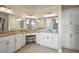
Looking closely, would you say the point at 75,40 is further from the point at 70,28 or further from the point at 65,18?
the point at 65,18

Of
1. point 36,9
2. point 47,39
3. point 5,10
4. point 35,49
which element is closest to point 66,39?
point 47,39

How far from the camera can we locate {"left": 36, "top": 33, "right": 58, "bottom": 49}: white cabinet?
1601mm

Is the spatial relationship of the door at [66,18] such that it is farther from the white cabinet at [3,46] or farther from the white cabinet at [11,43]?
the white cabinet at [3,46]

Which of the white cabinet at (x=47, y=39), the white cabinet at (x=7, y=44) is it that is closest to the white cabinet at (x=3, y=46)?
the white cabinet at (x=7, y=44)

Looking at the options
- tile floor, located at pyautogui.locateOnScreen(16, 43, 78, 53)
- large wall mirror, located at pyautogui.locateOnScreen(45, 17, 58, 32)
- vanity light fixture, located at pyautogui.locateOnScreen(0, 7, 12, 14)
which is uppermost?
vanity light fixture, located at pyautogui.locateOnScreen(0, 7, 12, 14)

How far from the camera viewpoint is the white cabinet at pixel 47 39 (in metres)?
1.60

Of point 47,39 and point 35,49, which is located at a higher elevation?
point 47,39

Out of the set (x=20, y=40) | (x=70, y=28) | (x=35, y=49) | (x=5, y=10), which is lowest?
(x=35, y=49)

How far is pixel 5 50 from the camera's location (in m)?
1.43

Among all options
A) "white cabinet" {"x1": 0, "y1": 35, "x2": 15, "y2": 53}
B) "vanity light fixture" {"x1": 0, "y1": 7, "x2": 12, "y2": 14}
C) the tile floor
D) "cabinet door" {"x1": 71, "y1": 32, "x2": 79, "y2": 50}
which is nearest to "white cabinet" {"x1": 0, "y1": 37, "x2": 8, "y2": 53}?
"white cabinet" {"x1": 0, "y1": 35, "x2": 15, "y2": 53}

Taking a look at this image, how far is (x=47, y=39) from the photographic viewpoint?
166 cm

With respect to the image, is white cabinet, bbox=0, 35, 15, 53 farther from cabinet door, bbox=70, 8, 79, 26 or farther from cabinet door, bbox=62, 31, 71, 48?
cabinet door, bbox=70, 8, 79, 26
